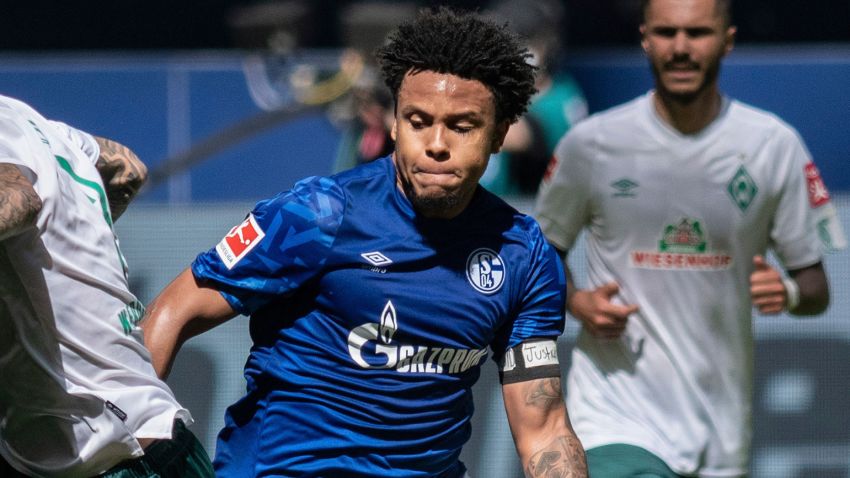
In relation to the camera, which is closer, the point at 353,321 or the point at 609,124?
the point at 353,321

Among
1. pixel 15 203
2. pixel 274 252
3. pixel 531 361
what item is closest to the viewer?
pixel 15 203

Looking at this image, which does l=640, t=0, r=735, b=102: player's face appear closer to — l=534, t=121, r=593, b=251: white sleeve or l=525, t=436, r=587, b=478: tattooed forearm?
l=534, t=121, r=593, b=251: white sleeve

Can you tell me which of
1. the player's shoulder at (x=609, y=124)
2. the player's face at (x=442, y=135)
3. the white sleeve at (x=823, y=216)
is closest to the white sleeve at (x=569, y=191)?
the player's shoulder at (x=609, y=124)

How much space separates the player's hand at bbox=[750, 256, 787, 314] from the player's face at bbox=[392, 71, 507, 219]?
138cm

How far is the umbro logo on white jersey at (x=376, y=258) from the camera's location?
3.27m

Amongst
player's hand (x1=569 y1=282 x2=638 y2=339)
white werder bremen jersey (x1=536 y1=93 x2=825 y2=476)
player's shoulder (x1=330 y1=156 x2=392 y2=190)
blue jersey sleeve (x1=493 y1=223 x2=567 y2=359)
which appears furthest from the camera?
white werder bremen jersey (x1=536 y1=93 x2=825 y2=476)

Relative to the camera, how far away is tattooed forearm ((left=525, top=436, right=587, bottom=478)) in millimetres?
3424

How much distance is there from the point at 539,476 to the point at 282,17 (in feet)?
20.3

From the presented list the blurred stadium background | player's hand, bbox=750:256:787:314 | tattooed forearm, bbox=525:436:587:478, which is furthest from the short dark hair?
tattooed forearm, bbox=525:436:587:478

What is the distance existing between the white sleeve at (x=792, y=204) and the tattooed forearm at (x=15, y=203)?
264 cm

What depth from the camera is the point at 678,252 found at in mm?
4590

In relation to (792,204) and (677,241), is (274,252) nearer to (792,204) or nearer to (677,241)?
(677,241)

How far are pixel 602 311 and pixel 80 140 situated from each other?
5.62ft

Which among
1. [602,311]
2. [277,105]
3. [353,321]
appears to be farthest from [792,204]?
[277,105]
